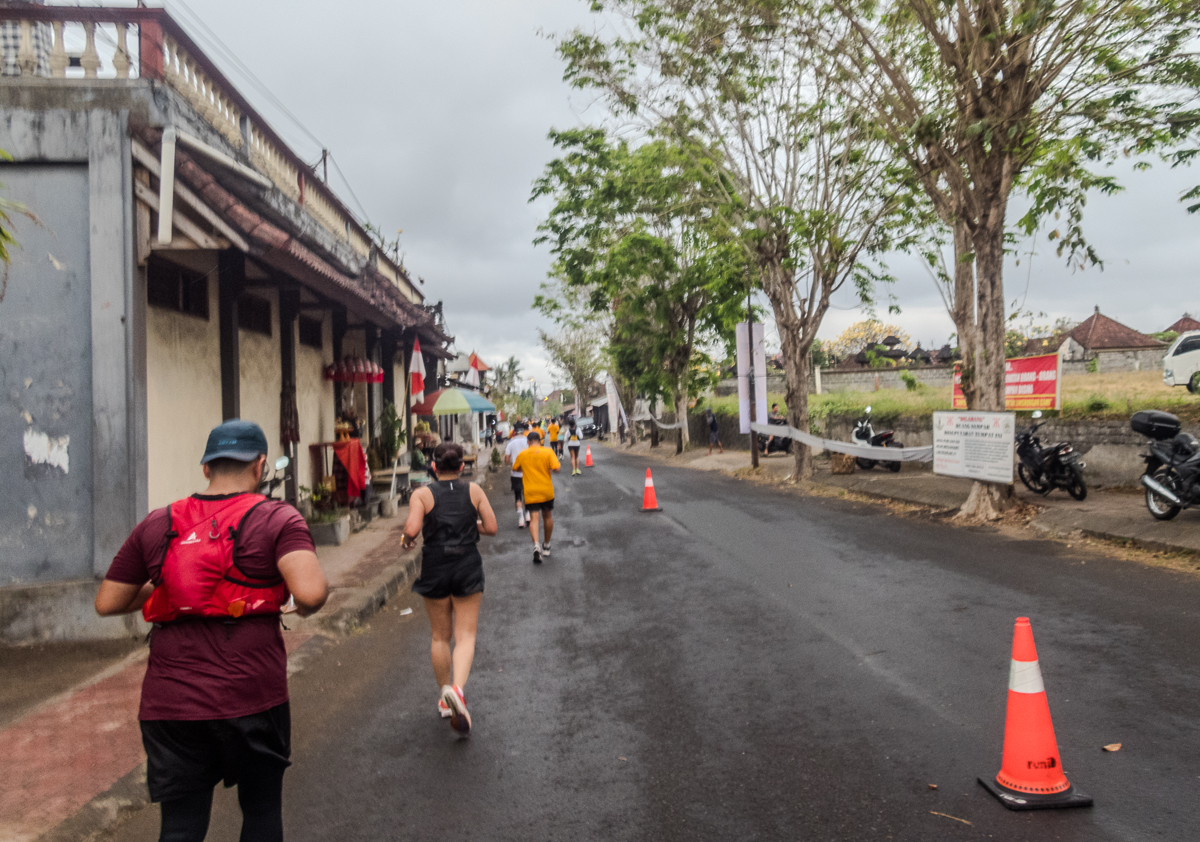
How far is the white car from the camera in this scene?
14.9m

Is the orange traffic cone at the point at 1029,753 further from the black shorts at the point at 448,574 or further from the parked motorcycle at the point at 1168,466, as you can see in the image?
the parked motorcycle at the point at 1168,466

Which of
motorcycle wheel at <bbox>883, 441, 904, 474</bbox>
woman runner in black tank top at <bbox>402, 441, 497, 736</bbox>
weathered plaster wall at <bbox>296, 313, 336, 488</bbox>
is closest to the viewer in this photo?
woman runner in black tank top at <bbox>402, 441, 497, 736</bbox>

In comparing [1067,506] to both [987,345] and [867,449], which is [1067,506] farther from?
[867,449]

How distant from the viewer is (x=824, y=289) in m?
20.0

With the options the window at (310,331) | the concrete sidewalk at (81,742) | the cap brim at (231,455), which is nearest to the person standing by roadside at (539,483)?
the concrete sidewalk at (81,742)

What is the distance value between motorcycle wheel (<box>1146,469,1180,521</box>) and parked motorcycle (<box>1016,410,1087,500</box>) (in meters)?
2.24

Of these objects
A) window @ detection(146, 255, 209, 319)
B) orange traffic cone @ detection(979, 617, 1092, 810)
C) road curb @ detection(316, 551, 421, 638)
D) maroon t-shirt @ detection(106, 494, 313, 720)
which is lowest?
road curb @ detection(316, 551, 421, 638)

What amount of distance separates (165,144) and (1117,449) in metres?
13.6

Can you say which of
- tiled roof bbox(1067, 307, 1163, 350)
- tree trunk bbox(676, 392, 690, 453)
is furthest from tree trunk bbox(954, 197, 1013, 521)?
tiled roof bbox(1067, 307, 1163, 350)

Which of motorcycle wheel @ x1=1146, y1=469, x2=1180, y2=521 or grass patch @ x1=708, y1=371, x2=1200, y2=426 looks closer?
motorcycle wheel @ x1=1146, y1=469, x2=1180, y2=521

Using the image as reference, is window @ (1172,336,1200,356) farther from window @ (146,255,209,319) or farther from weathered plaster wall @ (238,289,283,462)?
window @ (146,255,209,319)

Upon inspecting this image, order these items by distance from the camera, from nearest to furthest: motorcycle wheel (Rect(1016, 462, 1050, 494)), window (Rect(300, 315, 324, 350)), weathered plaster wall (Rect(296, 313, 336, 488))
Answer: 1. motorcycle wheel (Rect(1016, 462, 1050, 494))
2. weathered plaster wall (Rect(296, 313, 336, 488))
3. window (Rect(300, 315, 324, 350))

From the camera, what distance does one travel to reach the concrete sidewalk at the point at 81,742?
3945 millimetres

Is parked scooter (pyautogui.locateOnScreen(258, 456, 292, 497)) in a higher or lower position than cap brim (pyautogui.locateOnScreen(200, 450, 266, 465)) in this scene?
lower
